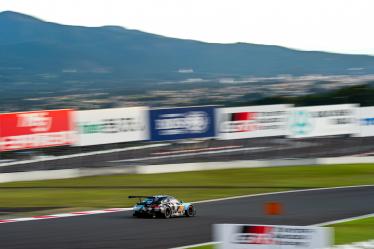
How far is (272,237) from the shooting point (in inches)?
313

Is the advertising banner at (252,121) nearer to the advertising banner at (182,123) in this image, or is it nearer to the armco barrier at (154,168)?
the advertising banner at (182,123)

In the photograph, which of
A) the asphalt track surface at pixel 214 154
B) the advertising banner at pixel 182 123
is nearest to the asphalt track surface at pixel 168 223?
the advertising banner at pixel 182 123

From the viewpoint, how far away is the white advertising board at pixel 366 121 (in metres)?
46.1

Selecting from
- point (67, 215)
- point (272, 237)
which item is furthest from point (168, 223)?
point (272, 237)

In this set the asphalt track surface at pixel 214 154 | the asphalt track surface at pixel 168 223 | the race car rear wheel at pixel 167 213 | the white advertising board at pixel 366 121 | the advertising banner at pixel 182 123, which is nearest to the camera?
the asphalt track surface at pixel 168 223

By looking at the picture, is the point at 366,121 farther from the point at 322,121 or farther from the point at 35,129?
the point at 35,129

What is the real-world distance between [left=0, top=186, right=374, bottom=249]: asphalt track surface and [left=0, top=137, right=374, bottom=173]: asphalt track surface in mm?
16448

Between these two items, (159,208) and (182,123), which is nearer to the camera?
(159,208)

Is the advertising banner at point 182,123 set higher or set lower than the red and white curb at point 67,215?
higher

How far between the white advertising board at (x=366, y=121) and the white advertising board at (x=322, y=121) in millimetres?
334

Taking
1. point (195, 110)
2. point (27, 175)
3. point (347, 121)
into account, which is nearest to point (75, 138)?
point (27, 175)

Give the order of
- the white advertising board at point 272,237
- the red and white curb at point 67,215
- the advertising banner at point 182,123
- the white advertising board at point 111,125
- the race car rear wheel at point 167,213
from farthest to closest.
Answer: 1. the advertising banner at point 182,123
2. the white advertising board at point 111,125
3. the red and white curb at point 67,215
4. the race car rear wheel at point 167,213
5. the white advertising board at point 272,237

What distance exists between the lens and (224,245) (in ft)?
27.2

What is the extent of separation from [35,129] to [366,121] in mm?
21560
